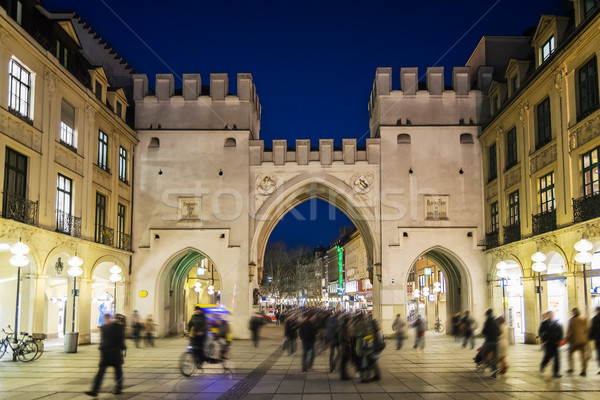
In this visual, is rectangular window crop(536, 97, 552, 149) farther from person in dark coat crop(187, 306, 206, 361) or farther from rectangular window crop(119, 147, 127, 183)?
rectangular window crop(119, 147, 127, 183)

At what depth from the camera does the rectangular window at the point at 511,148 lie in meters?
29.1

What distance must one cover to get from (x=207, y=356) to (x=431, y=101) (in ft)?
72.1

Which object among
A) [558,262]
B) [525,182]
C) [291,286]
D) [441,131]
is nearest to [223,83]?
[441,131]

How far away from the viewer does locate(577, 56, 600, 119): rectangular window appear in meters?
21.0

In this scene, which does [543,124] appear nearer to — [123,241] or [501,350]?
[501,350]

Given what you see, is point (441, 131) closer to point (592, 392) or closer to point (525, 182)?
point (525, 182)

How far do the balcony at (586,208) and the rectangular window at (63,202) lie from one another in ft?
61.6

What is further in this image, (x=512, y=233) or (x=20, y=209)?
(x=512, y=233)

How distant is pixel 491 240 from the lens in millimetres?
32000

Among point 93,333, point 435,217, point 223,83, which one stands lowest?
point 93,333

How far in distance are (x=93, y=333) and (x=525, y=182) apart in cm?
2504

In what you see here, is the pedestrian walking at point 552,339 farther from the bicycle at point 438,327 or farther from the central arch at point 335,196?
the bicycle at point 438,327

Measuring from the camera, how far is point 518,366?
720 inches

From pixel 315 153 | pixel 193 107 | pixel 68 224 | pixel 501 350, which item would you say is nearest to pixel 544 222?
pixel 501 350
